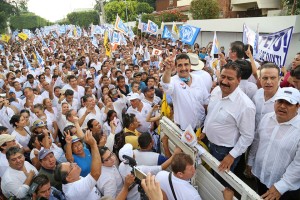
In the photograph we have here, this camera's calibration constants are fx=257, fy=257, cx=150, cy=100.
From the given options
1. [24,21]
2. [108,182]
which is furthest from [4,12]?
[108,182]

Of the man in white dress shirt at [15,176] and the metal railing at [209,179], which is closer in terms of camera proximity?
the metal railing at [209,179]

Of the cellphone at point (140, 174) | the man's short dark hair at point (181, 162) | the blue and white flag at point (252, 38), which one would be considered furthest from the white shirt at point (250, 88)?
the blue and white flag at point (252, 38)

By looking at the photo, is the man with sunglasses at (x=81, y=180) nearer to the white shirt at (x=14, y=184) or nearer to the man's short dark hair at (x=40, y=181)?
the man's short dark hair at (x=40, y=181)

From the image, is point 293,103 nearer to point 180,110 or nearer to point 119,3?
point 180,110

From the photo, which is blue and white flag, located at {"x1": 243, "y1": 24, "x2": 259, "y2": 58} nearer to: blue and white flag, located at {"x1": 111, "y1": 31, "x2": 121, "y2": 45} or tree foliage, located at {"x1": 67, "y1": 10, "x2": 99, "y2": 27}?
blue and white flag, located at {"x1": 111, "y1": 31, "x2": 121, "y2": 45}

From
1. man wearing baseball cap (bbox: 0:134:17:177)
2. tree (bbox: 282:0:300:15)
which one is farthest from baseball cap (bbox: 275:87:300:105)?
tree (bbox: 282:0:300:15)

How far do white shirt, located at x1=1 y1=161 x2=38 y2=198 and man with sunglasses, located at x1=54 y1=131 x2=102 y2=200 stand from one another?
661 millimetres

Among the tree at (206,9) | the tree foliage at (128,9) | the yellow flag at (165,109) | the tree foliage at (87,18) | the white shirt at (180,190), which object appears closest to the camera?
the white shirt at (180,190)

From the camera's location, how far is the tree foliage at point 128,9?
121ft

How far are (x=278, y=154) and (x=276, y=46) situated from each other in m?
3.04

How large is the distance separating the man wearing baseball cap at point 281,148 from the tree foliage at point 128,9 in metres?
36.4

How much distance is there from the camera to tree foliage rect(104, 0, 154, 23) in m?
37.0

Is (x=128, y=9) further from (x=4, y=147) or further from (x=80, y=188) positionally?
(x=80, y=188)

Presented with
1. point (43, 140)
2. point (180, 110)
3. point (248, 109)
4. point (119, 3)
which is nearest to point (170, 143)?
point (180, 110)
